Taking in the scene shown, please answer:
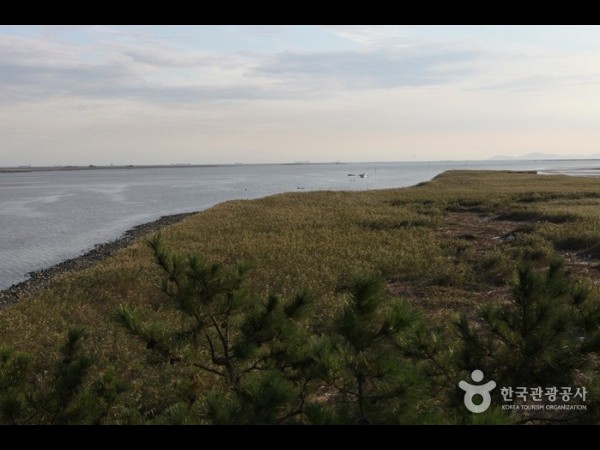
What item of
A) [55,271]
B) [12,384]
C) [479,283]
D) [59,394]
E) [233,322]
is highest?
[233,322]

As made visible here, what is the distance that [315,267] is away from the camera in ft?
54.9

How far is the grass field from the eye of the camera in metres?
9.80

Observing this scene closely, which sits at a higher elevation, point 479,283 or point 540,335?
point 540,335

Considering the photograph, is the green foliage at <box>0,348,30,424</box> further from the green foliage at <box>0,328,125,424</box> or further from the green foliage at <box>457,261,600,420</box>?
the green foliage at <box>457,261,600,420</box>

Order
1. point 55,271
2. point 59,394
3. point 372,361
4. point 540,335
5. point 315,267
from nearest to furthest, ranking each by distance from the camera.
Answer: point 372,361 < point 540,335 < point 59,394 < point 315,267 < point 55,271

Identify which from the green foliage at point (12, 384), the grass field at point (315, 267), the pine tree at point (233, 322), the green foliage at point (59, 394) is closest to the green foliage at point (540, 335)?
the grass field at point (315, 267)

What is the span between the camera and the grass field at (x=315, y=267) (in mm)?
9797

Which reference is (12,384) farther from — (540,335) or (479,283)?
(479,283)

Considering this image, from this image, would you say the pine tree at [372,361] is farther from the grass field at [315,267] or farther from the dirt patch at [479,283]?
the dirt patch at [479,283]

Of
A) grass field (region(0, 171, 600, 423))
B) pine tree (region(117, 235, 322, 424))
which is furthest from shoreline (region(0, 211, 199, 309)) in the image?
pine tree (region(117, 235, 322, 424))

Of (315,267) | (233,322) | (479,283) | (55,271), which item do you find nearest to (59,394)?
(233,322)

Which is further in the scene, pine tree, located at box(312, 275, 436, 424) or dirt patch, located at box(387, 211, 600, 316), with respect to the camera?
dirt patch, located at box(387, 211, 600, 316)
